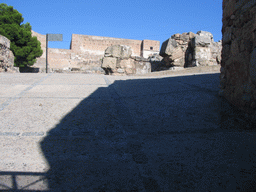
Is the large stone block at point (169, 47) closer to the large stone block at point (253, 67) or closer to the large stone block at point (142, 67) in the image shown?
the large stone block at point (142, 67)

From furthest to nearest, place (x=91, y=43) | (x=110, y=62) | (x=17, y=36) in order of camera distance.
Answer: (x=91, y=43) < (x=17, y=36) < (x=110, y=62)

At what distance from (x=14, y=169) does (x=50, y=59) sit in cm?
2604

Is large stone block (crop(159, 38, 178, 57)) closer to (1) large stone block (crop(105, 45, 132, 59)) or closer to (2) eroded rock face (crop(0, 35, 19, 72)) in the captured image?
(1) large stone block (crop(105, 45, 132, 59))

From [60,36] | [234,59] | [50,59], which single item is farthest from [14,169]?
[50,59]

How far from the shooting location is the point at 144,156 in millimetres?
1431

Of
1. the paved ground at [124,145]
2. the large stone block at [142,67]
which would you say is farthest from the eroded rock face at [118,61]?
the paved ground at [124,145]

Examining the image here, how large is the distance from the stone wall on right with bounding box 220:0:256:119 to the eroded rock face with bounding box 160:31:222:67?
4717 mm

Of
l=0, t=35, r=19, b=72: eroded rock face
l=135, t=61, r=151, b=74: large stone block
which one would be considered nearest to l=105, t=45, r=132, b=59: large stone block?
l=135, t=61, r=151, b=74: large stone block

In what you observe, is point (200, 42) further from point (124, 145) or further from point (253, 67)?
point (124, 145)

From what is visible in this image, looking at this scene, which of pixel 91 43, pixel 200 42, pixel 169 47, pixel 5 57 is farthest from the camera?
pixel 91 43

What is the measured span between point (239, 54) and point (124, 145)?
1.68 m

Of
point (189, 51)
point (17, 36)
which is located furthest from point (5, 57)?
point (17, 36)

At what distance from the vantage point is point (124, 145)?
1591mm

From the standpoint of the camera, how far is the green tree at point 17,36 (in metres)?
18.8
